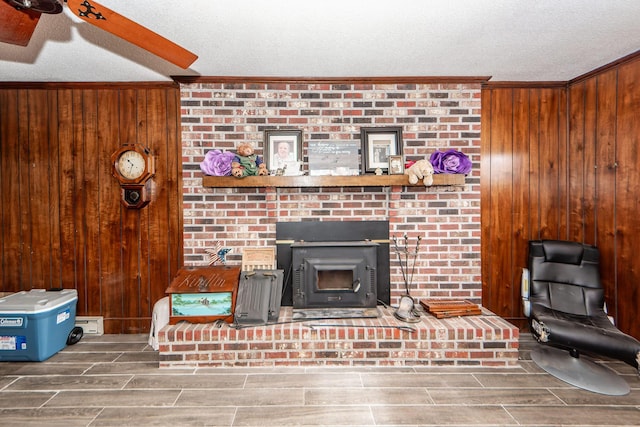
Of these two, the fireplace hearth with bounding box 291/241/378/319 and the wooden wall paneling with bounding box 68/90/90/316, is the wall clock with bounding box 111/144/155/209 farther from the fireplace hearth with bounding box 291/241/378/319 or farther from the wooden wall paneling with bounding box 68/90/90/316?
the fireplace hearth with bounding box 291/241/378/319

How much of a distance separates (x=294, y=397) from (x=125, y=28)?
2.19 m

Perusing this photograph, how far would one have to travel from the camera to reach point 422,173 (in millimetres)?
2662

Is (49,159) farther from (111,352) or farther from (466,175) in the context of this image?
(466,175)

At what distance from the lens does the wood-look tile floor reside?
5.95 ft

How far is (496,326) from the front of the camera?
8.01 feet

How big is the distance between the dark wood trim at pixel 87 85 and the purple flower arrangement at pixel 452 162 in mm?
2461

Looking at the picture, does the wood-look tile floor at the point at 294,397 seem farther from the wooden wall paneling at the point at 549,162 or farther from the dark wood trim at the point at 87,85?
the dark wood trim at the point at 87,85

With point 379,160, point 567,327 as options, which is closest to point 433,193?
point 379,160

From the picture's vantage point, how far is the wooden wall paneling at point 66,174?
296 centimetres

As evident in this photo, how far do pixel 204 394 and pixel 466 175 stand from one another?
2.72 meters

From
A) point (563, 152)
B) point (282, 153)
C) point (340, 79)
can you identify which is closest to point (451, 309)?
point (563, 152)

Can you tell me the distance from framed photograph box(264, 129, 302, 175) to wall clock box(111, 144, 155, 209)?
3.50 feet

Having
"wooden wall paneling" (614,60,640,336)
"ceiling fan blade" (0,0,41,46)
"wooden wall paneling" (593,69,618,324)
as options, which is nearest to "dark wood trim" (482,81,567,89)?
"wooden wall paneling" (593,69,618,324)

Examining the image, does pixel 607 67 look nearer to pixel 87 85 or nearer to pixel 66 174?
pixel 87 85
